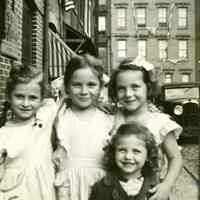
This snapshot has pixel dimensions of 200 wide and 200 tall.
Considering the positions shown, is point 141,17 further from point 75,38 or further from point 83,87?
point 83,87

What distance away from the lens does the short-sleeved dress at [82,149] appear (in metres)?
2.70

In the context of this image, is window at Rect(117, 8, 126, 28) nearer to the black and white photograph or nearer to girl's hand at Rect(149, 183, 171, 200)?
the black and white photograph

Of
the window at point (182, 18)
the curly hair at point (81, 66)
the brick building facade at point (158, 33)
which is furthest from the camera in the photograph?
the window at point (182, 18)

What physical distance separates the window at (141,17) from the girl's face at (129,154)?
36438 mm

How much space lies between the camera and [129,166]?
2.55 meters

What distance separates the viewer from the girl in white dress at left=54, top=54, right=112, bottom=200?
271 cm

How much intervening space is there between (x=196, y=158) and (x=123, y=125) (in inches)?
316

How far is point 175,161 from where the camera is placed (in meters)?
2.69

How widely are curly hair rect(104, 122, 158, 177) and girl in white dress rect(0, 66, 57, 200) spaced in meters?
0.38

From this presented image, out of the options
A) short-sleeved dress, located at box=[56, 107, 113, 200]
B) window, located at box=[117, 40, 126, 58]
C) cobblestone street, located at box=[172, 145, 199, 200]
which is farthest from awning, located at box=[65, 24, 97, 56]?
window, located at box=[117, 40, 126, 58]

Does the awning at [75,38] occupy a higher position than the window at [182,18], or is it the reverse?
the window at [182,18]

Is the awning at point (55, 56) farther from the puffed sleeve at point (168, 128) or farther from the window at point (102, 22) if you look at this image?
the window at point (102, 22)

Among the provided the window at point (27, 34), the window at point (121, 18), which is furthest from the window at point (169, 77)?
the window at point (27, 34)

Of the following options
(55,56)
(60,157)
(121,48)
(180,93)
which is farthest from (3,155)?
(121,48)
